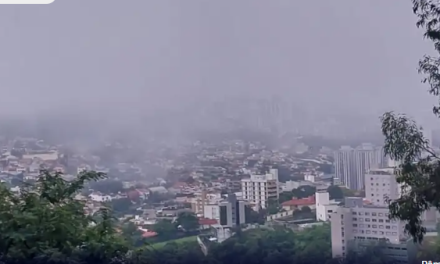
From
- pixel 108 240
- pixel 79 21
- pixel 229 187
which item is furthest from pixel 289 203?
pixel 79 21

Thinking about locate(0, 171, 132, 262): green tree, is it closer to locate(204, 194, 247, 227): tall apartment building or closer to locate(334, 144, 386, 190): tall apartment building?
locate(204, 194, 247, 227): tall apartment building

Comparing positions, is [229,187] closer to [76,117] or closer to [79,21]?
[76,117]

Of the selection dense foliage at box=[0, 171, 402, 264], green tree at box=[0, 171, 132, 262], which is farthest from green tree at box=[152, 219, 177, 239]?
green tree at box=[0, 171, 132, 262]

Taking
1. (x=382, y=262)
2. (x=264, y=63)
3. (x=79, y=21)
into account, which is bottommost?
(x=382, y=262)

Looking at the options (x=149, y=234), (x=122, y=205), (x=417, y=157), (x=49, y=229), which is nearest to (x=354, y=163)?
(x=417, y=157)

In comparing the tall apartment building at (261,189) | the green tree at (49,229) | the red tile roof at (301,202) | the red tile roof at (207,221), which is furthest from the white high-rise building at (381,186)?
the green tree at (49,229)
